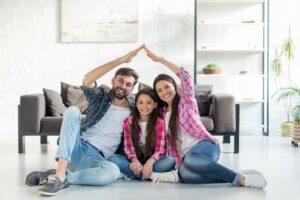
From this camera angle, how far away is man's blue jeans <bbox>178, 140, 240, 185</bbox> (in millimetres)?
2934

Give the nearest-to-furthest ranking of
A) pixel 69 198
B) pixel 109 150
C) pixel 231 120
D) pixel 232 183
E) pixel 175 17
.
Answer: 1. pixel 69 198
2. pixel 232 183
3. pixel 109 150
4. pixel 231 120
5. pixel 175 17

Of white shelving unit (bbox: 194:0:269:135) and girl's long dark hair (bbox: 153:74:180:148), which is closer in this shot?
girl's long dark hair (bbox: 153:74:180:148)

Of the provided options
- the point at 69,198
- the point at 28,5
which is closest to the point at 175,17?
the point at 28,5

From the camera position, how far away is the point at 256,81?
22.4 feet

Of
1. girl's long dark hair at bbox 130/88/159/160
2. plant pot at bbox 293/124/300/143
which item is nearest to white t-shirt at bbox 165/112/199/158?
girl's long dark hair at bbox 130/88/159/160

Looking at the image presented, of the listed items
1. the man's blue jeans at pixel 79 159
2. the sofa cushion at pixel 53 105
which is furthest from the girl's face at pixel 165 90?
the sofa cushion at pixel 53 105

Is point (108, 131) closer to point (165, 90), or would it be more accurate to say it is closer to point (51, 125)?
point (165, 90)

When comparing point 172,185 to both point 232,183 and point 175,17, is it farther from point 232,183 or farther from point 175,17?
point 175,17

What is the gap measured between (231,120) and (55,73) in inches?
118

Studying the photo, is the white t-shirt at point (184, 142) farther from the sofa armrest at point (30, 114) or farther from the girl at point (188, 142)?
the sofa armrest at point (30, 114)

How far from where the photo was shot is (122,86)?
10.3 ft

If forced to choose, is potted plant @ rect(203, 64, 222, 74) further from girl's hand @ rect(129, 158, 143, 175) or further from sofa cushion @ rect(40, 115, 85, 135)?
girl's hand @ rect(129, 158, 143, 175)

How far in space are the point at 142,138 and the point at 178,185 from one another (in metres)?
0.40

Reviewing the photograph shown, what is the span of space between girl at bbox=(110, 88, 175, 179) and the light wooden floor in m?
0.13
